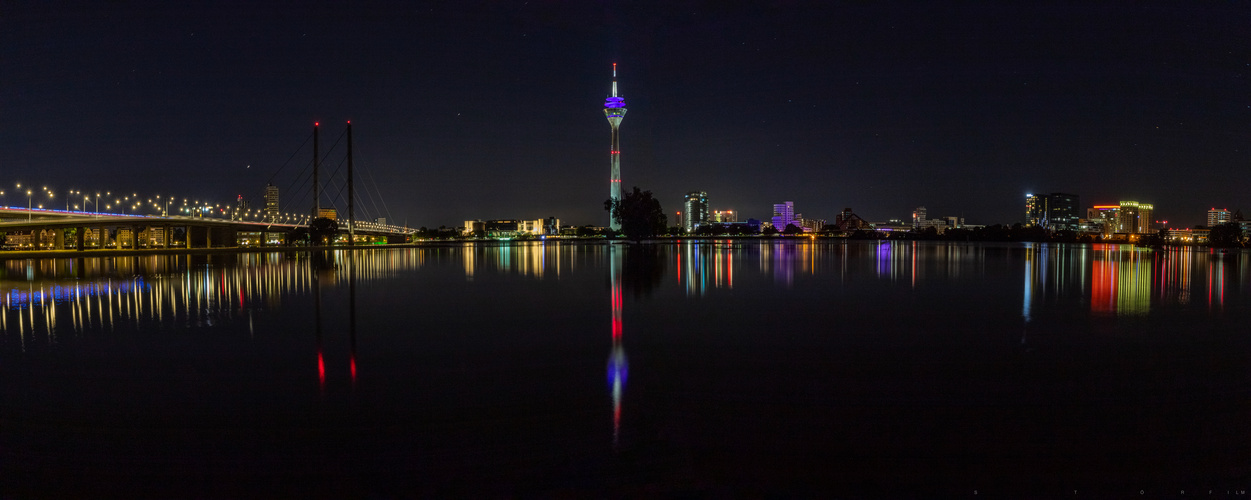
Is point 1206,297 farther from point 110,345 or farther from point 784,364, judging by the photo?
point 110,345

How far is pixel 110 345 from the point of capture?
9.22 m

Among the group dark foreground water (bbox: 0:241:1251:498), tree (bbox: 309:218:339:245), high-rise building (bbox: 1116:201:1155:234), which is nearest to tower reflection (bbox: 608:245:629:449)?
dark foreground water (bbox: 0:241:1251:498)

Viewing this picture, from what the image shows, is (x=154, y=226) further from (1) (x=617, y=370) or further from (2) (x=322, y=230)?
(1) (x=617, y=370)

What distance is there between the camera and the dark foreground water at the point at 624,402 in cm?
436

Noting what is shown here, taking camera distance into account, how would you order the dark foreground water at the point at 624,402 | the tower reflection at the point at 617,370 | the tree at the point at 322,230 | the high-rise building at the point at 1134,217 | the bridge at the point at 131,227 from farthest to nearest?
the high-rise building at the point at 1134,217 < the tree at the point at 322,230 < the bridge at the point at 131,227 < the tower reflection at the point at 617,370 < the dark foreground water at the point at 624,402

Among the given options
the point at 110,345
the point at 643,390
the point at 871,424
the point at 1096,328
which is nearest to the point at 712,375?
the point at 643,390

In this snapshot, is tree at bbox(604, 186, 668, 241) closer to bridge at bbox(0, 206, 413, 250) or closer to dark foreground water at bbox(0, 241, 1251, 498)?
bridge at bbox(0, 206, 413, 250)

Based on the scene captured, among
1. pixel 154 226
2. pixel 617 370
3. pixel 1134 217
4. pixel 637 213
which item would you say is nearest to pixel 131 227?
pixel 154 226

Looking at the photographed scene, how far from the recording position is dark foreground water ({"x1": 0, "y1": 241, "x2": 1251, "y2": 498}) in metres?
4.36

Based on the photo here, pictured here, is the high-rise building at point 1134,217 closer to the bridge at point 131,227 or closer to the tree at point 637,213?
the tree at point 637,213

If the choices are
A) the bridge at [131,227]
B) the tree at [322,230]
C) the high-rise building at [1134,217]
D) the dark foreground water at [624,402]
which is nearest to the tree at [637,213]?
the bridge at [131,227]

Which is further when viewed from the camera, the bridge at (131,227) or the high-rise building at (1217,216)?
the high-rise building at (1217,216)

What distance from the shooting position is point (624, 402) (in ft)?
19.9

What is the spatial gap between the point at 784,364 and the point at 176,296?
1597 cm
